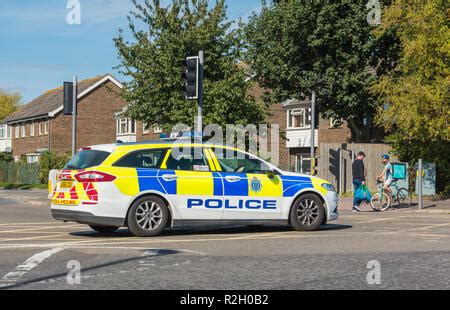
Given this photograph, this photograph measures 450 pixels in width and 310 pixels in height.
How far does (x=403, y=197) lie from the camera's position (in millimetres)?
21391

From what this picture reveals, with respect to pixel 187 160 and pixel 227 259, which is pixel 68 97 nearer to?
pixel 187 160

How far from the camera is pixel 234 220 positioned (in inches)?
468

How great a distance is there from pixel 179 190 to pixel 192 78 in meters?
5.66

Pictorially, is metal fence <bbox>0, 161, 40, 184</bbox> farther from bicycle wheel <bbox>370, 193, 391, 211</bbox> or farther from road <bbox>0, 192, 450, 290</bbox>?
road <bbox>0, 192, 450, 290</bbox>

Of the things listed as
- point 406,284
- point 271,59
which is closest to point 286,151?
point 271,59

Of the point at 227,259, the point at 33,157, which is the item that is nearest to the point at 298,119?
the point at 33,157

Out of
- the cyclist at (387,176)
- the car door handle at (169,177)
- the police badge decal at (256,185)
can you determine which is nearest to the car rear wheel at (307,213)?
the police badge decal at (256,185)

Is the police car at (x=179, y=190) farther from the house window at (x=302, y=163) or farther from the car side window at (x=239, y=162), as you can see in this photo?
the house window at (x=302, y=163)

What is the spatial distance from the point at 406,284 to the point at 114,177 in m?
5.72

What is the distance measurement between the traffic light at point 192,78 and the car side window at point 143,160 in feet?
16.5

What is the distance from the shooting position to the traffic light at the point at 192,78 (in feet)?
54.1

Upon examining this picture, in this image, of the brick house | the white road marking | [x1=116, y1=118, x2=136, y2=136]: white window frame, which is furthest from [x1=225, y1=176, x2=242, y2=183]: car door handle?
[x1=116, y1=118, x2=136, y2=136]: white window frame

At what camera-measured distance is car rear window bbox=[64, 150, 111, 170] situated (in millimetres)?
11297
